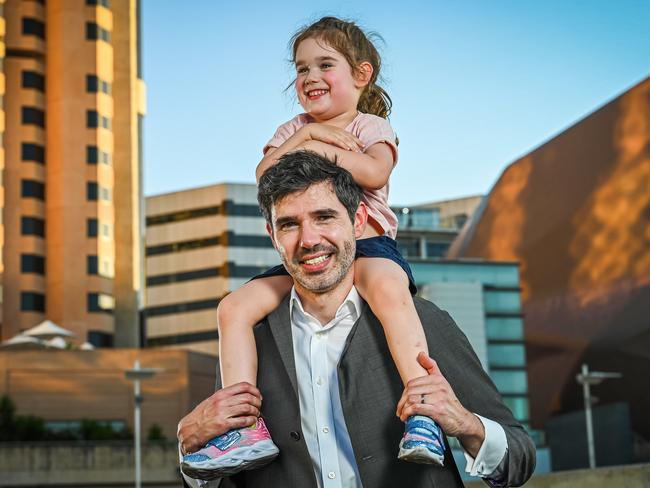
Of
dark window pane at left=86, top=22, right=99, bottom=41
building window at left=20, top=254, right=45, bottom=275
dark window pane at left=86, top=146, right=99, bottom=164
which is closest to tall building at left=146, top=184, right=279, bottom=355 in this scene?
dark window pane at left=86, top=146, right=99, bottom=164

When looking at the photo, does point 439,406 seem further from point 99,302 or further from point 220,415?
point 99,302

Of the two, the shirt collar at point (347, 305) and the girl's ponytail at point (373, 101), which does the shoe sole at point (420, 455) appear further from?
the girl's ponytail at point (373, 101)

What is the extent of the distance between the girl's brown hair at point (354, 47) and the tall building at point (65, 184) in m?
56.1

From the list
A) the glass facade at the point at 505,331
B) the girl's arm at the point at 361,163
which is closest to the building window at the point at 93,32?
the glass facade at the point at 505,331

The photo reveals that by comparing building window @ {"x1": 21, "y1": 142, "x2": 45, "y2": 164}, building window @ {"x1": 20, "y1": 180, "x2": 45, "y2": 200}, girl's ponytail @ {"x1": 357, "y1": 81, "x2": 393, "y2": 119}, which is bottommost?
girl's ponytail @ {"x1": 357, "y1": 81, "x2": 393, "y2": 119}

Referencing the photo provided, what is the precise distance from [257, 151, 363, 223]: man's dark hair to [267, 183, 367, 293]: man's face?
2 centimetres

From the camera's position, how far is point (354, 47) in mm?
4180

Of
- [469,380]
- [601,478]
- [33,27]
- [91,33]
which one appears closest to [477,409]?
[469,380]

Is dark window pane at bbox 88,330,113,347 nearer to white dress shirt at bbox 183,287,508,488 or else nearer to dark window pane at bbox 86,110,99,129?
dark window pane at bbox 86,110,99,129

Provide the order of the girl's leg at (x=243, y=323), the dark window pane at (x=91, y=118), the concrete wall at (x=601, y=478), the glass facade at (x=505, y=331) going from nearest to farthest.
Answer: the girl's leg at (x=243, y=323) < the concrete wall at (x=601, y=478) < the glass facade at (x=505, y=331) < the dark window pane at (x=91, y=118)

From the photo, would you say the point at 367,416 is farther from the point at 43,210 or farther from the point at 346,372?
the point at 43,210

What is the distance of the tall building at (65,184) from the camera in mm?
59031

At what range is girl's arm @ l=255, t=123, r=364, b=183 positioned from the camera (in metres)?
3.91

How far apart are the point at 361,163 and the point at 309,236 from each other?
468 millimetres
